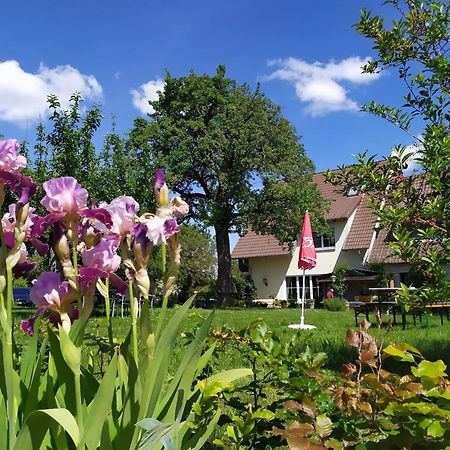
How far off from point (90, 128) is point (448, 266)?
1321cm

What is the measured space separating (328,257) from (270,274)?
13.9ft

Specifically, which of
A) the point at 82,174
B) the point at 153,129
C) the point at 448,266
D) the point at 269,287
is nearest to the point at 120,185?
the point at 82,174

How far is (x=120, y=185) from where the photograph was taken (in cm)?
1617

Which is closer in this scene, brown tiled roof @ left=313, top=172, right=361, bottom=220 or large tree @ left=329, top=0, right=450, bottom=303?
large tree @ left=329, top=0, right=450, bottom=303

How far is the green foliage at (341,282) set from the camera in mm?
27984

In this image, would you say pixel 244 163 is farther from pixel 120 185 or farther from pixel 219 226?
pixel 120 185

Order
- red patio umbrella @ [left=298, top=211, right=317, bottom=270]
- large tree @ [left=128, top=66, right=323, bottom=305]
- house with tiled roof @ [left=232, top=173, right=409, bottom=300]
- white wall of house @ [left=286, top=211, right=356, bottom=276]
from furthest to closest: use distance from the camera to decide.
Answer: white wall of house @ [left=286, top=211, right=356, bottom=276], house with tiled roof @ [left=232, top=173, right=409, bottom=300], large tree @ [left=128, top=66, right=323, bottom=305], red patio umbrella @ [left=298, top=211, right=317, bottom=270]

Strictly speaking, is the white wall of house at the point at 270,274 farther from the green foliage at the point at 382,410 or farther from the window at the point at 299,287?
the green foliage at the point at 382,410

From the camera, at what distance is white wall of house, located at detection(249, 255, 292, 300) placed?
31844 millimetres

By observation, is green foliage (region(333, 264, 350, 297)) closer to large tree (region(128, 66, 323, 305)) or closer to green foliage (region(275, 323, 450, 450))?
large tree (region(128, 66, 323, 305))

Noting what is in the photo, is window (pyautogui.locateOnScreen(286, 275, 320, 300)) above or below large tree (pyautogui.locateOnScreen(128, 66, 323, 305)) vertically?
below

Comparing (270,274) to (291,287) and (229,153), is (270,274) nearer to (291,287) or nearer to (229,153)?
(291,287)

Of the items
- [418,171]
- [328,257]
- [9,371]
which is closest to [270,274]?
[328,257]

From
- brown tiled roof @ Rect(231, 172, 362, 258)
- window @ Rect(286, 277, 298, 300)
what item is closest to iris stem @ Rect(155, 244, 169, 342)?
brown tiled roof @ Rect(231, 172, 362, 258)
